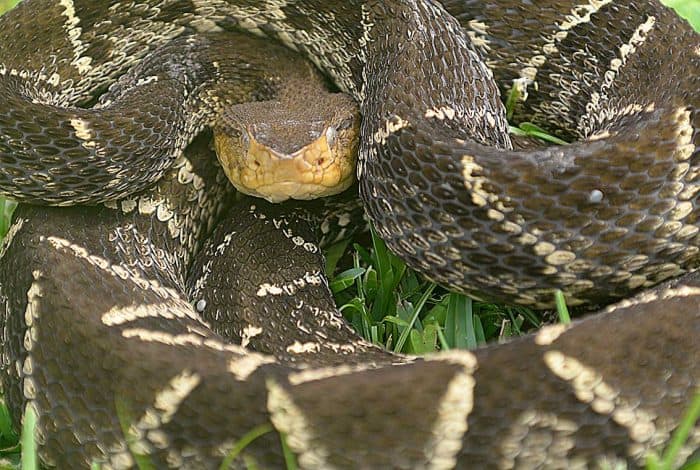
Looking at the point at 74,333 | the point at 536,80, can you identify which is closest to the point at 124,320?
the point at 74,333

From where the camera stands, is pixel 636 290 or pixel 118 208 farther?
pixel 118 208

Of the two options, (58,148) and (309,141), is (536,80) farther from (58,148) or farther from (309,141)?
(58,148)

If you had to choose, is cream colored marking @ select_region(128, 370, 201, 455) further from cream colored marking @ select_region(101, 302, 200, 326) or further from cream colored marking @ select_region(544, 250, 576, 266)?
cream colored marking @ select_region(544, 250, 576, 266)

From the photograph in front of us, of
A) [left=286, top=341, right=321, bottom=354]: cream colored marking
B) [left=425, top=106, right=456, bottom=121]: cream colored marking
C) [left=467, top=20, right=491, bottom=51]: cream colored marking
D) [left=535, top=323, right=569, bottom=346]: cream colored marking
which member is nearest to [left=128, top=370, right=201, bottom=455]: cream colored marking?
[left=286, top=341, right=321, bottom=354]: cream colored marking

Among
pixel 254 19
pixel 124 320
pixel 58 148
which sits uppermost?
pixel 254 19

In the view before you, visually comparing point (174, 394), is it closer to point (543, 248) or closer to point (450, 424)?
point (450, 424)

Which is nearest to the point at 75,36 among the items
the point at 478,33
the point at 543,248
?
the point at 478,33
